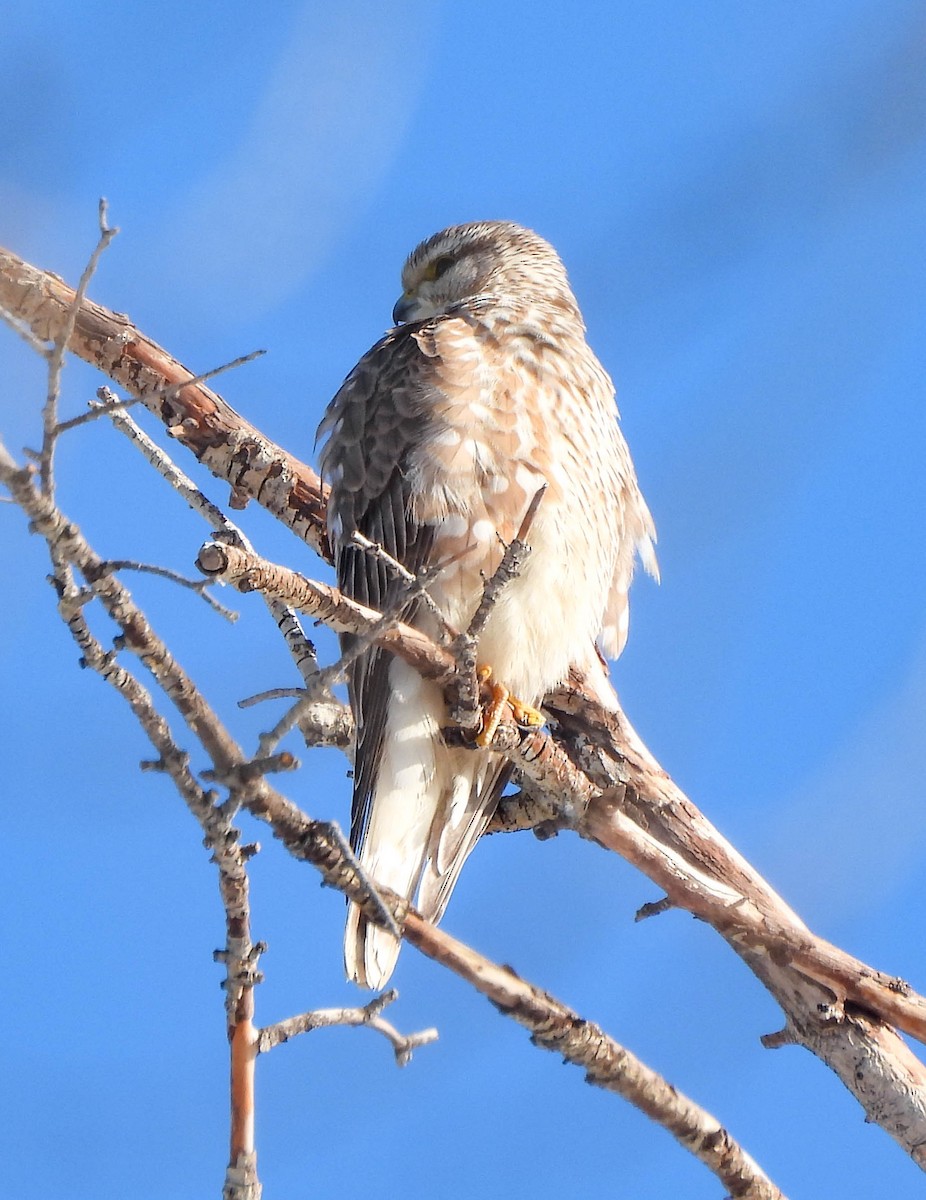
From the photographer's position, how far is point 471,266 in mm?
4672

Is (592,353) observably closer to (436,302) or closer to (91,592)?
(436,302)

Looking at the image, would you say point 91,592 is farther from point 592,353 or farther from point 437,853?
point 592,353

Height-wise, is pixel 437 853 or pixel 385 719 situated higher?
pixel 385 719

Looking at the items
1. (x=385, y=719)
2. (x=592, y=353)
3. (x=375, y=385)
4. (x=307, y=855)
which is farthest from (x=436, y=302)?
(x=307, y=855)

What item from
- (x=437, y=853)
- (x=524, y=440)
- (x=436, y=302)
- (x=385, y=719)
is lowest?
(x=437, y=853)

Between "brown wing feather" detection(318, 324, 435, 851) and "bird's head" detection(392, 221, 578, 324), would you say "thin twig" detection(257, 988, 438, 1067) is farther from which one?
"bird's head" detection(392, 221, 578, 324)

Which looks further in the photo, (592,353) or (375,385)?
(592,353)

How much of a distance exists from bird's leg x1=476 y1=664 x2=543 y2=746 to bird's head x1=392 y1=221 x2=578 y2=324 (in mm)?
1800

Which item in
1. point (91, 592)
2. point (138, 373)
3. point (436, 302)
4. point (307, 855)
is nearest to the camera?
point (91, 592)

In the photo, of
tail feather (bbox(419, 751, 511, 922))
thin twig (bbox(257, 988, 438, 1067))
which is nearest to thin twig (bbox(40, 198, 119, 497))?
thin twig (bbox(257, 988, 438, 1067))

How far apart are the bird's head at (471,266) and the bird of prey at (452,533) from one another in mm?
908

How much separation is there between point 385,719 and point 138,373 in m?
1.32

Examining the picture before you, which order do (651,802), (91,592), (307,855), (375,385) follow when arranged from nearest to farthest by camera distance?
1. (91,592)
2. (307,855)
3. (651,802)
4. (375,385)

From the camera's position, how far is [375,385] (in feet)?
11.4
